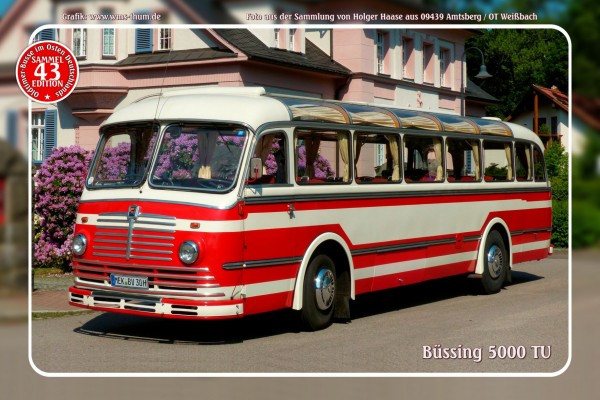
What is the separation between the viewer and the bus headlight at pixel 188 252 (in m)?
9.83

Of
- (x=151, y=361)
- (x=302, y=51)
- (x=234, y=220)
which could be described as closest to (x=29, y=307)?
(x=151, y=361)

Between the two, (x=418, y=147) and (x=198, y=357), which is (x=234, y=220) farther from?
(x=418, y=147)

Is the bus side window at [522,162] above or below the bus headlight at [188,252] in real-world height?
above

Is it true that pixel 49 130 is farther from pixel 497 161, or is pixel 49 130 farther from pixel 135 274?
pixel 497 161

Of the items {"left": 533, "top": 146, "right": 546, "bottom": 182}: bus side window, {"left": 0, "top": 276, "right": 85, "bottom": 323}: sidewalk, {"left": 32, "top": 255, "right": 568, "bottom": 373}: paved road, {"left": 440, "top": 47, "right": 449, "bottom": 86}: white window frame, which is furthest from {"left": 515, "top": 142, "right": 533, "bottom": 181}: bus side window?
{"left": 0, "top": 276, "right": 85, "bottom": 323}: sidewalk

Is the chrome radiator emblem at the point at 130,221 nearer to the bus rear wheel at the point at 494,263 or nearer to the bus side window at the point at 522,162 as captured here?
the bus side window at the point at 522,162

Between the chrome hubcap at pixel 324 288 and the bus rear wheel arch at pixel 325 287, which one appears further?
the chrome hubcap at pixel 324 288

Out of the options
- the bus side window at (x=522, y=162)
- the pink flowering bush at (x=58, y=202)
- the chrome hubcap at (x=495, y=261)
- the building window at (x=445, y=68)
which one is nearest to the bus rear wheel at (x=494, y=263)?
the chrome hubcap at (x=495, y=261)

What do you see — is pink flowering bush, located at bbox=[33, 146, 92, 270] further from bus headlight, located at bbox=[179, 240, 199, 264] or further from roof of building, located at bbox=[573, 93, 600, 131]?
roof of building, located at bbox=[573, 93, 600, 131]

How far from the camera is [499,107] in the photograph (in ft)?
36.6

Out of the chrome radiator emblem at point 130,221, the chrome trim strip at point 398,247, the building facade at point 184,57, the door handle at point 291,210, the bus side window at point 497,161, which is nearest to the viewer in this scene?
the building facade at point 184,57

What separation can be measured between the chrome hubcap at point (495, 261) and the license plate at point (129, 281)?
18.7 ft

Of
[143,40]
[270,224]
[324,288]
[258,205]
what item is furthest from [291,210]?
[143,40]

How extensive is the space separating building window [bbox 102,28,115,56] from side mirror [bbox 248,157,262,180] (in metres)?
1.73
